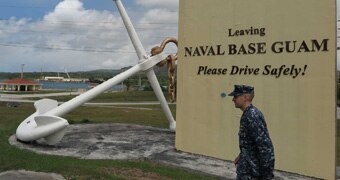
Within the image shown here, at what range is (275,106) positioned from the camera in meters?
10.4

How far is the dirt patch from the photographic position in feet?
28.5

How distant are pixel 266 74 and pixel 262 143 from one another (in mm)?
5861

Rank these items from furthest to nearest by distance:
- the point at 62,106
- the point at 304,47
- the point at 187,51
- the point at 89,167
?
1. the point at 62,106
2. the point at 187,51
3. the point at 304,47
4. the point at 89,167

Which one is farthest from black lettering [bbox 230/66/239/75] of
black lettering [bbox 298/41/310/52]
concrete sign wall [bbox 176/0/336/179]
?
black lettering [bbox 298/41/310/52]

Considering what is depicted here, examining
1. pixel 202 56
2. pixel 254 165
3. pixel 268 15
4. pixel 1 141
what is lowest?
pixel 1 141

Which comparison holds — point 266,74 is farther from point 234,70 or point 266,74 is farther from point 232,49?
point 232,49

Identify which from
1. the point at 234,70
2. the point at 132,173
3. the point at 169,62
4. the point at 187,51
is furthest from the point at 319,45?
the point at 169,62

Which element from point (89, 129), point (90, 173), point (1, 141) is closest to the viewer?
point (90, 173)

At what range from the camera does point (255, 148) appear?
501 centimetres

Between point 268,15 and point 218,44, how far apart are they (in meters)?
1.58

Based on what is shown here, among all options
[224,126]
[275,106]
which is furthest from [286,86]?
[224,126]

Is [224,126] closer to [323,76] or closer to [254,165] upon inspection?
[323,76]

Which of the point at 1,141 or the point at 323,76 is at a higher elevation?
the point at 323,76

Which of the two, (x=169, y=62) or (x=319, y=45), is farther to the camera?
(x=169, y=62)
